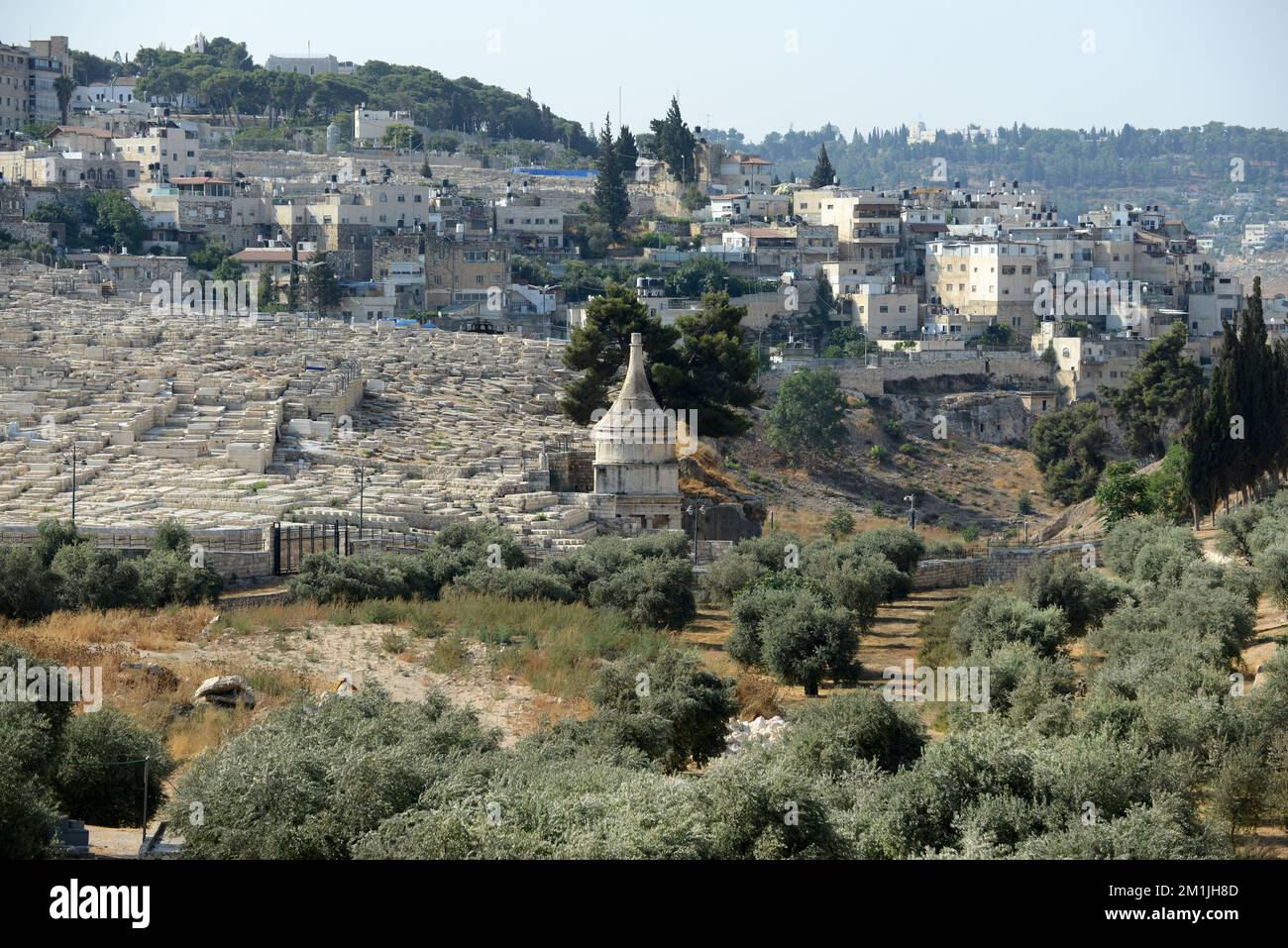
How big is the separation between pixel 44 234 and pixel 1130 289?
112 ft

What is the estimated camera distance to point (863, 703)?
16.4m

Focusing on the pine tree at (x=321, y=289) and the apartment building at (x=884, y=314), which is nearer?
the pine tree at (x=321, y=289)

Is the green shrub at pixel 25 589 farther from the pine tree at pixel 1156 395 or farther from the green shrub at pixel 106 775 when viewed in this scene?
the pine tree at pixel 1156 395

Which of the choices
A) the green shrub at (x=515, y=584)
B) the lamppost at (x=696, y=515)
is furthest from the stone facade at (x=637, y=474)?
the green shrub at (x=515, y=584)

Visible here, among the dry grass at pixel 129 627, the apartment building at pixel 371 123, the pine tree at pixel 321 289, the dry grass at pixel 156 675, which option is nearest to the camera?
the dry grass at pixel 156 675

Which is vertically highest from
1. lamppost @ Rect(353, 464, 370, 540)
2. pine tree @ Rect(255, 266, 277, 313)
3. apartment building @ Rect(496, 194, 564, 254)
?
apartment building @ Rect(496, 194, 564, 254)

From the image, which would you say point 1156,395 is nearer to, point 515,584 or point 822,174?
point 515,584

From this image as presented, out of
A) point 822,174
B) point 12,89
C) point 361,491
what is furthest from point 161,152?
point 361,491

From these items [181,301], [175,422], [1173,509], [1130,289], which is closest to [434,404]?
[175,422]

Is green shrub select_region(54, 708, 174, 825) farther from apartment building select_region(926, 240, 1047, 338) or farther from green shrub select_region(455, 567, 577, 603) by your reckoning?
apartment building select_region(926, 240, 1047, 338)

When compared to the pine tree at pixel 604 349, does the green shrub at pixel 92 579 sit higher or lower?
lower

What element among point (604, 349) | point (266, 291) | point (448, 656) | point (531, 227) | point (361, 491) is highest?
point (531, 227)

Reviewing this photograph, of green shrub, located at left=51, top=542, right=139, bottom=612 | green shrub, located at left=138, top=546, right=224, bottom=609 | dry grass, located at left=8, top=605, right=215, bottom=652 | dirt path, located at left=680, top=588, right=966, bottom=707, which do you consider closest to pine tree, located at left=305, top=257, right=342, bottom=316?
dirt path, located at left=680, top=588, right=966, bottom=707
